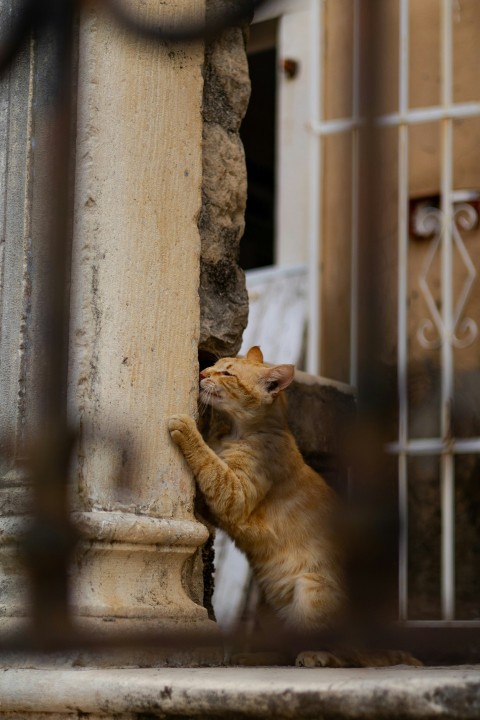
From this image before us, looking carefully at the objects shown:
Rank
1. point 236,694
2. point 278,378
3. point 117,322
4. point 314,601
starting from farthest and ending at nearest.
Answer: point 278,378, point 314,601, point 117,322, point 236,694

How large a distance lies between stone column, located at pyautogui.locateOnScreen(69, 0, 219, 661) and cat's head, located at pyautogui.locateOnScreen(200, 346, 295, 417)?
1.30 ft

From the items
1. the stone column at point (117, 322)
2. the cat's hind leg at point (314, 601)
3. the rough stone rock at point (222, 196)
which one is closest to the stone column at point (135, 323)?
the stone column at point (117, 322)

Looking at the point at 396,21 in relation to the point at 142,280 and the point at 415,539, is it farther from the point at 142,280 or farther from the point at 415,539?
the point at 142,280

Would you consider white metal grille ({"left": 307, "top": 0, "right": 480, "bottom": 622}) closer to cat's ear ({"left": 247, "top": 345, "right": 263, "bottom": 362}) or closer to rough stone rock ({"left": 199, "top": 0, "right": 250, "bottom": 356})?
cat's ear ({"left": 247, "top": 345, "right": 263, "bottom": 362})

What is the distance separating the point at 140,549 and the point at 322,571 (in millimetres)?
984

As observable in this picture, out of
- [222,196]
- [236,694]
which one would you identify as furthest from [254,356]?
[236,694]

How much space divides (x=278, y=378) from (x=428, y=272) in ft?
6.68

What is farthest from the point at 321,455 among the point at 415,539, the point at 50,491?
the point at 50,491

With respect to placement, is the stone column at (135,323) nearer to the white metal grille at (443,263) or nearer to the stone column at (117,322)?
the stone column at (117,322)

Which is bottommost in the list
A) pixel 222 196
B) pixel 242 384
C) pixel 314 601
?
pixel 314 601

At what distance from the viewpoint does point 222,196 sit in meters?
3.24

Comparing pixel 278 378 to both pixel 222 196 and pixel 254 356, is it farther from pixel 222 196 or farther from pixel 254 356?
pixel 222 196

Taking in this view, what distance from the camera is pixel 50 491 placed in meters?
1.36

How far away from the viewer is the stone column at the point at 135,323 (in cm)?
260
